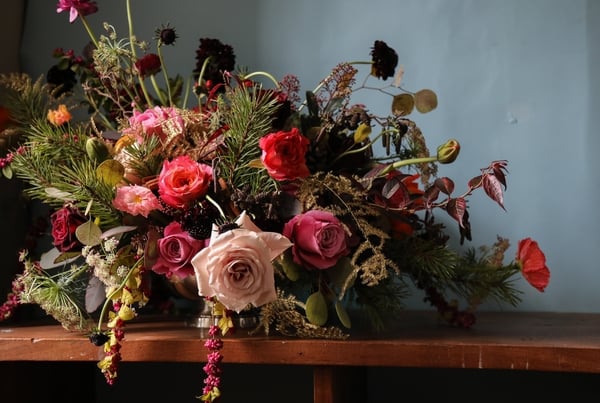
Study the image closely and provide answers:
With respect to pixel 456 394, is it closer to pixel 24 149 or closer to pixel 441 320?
pixel 441 320

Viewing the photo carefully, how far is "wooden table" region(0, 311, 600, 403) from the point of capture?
869 mm

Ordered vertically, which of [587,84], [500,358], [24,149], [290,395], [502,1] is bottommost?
[290,395]

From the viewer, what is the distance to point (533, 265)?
105 centimetres

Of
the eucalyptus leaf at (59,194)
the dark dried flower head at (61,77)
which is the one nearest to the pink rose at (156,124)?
the eucalyptus leaf at (59,194)

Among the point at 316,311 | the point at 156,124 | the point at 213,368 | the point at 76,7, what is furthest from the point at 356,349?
the point at 76,7

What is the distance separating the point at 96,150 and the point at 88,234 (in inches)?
4.4

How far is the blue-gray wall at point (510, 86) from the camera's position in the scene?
1.25m

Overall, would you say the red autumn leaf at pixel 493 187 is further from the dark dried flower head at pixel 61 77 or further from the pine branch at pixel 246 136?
the dark dried flower head at pixel 61 77

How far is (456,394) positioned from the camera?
128cm

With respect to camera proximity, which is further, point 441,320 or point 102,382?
point 102,382

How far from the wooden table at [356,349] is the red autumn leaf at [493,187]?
0.18 metres

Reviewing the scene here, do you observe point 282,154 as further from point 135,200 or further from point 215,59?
point 215,59

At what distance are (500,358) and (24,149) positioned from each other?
709 mm

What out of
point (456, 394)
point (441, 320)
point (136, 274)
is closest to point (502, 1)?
point (441, 320)
